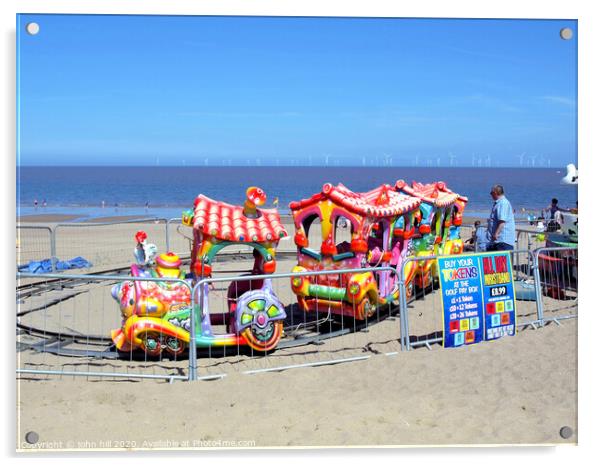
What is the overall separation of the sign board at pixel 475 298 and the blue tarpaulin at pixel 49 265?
28.9 feet

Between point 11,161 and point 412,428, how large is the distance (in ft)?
12.2

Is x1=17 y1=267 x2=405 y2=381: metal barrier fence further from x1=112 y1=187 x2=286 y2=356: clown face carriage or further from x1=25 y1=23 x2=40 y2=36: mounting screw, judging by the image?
x1=25 y1=23 x2=40 y2=36: mounting screw

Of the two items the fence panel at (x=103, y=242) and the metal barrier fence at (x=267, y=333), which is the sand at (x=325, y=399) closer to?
the metal barrier fence at (x=267, y=333)

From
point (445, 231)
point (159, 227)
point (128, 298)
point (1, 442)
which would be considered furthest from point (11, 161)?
point (159, 227)

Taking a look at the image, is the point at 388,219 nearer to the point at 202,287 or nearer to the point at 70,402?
the point at 202,287

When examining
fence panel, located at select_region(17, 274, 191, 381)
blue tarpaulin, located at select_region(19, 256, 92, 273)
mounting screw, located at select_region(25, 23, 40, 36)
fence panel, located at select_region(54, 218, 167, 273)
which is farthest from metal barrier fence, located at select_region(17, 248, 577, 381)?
fence panel, located at select_region(54, 218, 167, 273)

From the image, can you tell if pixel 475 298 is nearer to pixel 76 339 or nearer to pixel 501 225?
pixel 501 225

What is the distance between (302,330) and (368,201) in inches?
82.2

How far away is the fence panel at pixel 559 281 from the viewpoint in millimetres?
9672

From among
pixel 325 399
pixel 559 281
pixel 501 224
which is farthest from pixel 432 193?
pixel 325 399

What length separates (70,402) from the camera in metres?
6.26

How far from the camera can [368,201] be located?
397 inches

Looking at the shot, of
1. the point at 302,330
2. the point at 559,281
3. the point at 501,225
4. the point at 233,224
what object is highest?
the point at 233,224

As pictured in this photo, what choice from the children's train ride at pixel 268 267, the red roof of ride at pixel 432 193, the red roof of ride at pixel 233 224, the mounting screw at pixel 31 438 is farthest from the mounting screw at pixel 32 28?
the red roof of ride at pixel 432 193
